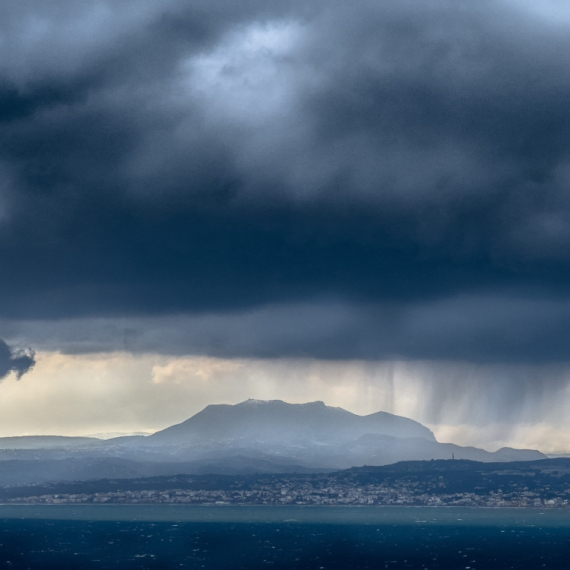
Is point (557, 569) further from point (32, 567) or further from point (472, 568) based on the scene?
point (32, 567)

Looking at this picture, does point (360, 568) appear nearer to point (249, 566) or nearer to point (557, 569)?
point (249, 566)

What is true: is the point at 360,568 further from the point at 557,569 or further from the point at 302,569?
the point at 557,569

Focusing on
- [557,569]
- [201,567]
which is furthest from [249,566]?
[557,569]

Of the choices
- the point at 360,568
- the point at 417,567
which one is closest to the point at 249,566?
the point at 360,568

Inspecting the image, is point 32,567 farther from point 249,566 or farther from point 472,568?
point 472,568

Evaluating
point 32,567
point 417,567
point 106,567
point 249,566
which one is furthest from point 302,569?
point 32,567

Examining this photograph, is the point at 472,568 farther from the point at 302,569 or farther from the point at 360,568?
the point at 302,569

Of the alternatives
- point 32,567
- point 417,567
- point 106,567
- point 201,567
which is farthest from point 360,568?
point 32,567
